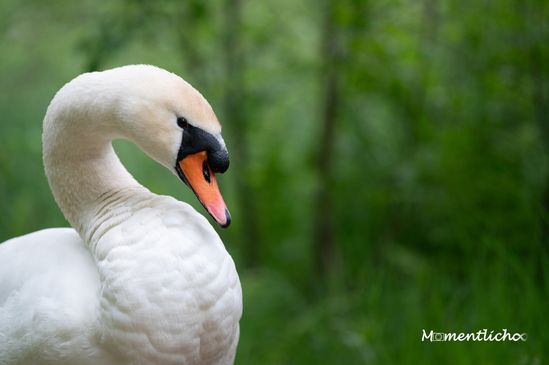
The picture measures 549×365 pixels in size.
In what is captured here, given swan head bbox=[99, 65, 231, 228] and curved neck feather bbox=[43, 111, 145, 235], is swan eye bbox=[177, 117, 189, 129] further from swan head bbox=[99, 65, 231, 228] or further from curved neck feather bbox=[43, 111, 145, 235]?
curved neck feather bbox=[43, 111, 145, 235]

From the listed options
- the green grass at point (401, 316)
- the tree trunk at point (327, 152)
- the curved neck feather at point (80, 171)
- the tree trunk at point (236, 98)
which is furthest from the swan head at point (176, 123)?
the tree trunk at point (236, 98)

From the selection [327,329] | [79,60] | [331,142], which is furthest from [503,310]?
[79,60]

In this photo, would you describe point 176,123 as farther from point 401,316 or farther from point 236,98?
point 236,98

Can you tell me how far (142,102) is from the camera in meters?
1.52

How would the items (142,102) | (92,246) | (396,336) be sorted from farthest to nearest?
1. (396,336)
2. (92,246)
3. (142,102)

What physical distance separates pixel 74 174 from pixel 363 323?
4.80ft

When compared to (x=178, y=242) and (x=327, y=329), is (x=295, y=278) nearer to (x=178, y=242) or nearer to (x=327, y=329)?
(x=327, y=329)

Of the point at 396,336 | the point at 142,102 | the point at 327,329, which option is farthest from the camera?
the point at 327,329

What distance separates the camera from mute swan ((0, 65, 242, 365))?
4.91 ft

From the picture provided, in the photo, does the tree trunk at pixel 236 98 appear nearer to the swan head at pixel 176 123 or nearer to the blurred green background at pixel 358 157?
the blurred green background at pixel 358 157

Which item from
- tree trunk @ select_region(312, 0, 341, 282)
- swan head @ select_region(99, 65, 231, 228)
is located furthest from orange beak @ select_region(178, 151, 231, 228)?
tree trunk @ select_region(312, 0, 341, 282)

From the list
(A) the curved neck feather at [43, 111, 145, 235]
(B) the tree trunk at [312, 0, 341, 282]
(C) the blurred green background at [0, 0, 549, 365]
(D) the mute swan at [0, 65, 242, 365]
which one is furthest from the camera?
(B) the tree trunk at [312, 0, 341, 282]

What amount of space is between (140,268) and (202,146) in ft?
0.85

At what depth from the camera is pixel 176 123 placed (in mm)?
1527
